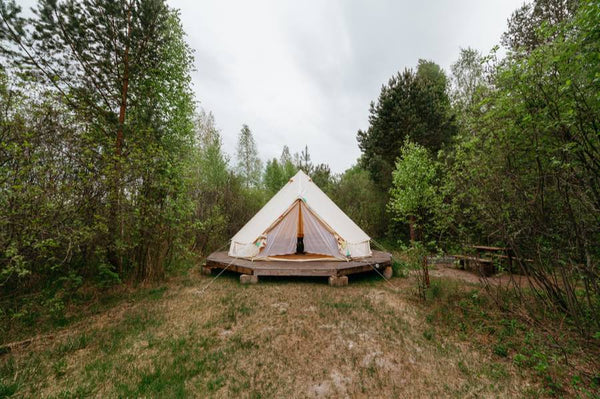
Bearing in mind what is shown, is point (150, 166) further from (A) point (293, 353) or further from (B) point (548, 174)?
(B) point (548, 174)

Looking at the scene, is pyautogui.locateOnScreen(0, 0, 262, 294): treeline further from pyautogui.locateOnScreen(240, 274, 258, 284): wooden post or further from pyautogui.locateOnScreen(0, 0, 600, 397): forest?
pyautogui.locateOnScreen(240, 274, 258, 284): wooden post

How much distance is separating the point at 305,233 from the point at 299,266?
1406 millimetres

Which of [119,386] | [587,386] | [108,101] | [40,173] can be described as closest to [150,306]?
[119,386]

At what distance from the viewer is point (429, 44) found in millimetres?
10531

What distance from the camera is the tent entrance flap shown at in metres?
5.33

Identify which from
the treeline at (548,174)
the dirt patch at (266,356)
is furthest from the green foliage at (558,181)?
the dirt patch at (266,356)

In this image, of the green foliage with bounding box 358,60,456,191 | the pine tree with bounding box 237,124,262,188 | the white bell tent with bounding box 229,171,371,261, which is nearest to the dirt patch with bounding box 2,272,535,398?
the white bell tent with bounding box 229,171,371,261

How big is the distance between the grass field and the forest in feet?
1.44

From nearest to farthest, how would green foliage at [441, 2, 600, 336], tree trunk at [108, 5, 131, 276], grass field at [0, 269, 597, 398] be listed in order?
grass field at [0, 269, 597, 398], green foliage at [441, 2, 600, 336], tree trunk at [108, 5, 131, 276]

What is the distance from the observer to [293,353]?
7.57 ft

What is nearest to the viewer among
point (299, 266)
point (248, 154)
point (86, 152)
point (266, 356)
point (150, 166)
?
point (266, 356)

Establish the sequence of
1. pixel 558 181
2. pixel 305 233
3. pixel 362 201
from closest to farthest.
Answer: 1. pixel 558 181
2. pixel 305 233
3. pixel 362 201

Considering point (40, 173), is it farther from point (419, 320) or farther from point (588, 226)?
point (588, 226)

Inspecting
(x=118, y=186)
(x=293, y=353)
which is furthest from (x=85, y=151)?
(x=293, y=353)
